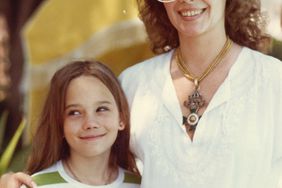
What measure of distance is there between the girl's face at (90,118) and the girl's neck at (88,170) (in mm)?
25

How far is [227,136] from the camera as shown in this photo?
288 centimetres

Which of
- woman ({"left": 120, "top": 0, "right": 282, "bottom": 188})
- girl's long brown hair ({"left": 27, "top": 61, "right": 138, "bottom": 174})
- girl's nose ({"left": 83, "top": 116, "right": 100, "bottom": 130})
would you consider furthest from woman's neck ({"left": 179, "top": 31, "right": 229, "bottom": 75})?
girl's nose ({"left": 83, "top": 116, "right": 100, "bottom": 130})

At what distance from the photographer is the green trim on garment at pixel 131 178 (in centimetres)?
309

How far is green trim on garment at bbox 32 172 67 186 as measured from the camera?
116 inches

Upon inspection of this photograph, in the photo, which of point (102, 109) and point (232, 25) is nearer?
point (102, 109)

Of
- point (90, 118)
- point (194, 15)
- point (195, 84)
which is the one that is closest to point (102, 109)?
point (90, 118)

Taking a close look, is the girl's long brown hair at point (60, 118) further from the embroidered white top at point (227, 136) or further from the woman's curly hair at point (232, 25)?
the woman's curly hair at point (232, 25)

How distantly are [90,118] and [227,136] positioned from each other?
43 centimetres

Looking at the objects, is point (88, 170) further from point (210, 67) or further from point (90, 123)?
point (210, 67)

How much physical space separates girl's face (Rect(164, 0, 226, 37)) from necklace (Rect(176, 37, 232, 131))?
86 millimetres


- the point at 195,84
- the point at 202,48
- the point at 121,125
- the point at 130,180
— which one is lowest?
the point at 130,180

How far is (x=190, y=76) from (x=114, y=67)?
213 cm

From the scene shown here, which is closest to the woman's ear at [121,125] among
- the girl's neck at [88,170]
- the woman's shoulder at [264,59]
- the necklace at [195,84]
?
the girl's neck at [88,170]

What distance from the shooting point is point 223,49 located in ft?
10.00
